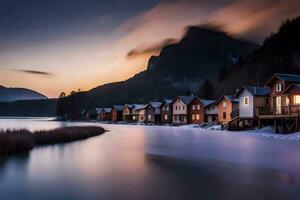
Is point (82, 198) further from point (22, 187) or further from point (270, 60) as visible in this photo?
point (270, 60)

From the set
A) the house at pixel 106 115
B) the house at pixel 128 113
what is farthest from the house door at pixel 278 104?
the house at pixel 106 115

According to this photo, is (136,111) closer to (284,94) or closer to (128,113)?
(128,113)

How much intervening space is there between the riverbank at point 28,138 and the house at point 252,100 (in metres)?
23.5

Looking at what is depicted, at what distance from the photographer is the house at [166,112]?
10027 centimetres

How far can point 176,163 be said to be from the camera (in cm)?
2094

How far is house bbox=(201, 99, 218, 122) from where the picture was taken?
82.4m

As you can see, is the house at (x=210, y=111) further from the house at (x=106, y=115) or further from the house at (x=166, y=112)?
the house at (x=106, y=115)

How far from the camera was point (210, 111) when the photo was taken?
8388 centimetres

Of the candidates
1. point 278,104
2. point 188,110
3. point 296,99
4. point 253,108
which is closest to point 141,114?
point 188,110

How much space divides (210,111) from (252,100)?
28.9 meters

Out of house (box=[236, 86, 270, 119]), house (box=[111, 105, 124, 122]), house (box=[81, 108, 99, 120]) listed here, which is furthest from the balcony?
house (box=[81, 108, 99, 120])

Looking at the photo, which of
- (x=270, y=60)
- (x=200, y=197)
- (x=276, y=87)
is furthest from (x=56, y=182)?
(x=270, y=60)

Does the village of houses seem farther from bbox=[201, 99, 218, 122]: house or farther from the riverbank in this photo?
the riverbank

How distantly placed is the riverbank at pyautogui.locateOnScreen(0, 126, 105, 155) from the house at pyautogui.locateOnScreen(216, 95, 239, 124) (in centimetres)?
3181
